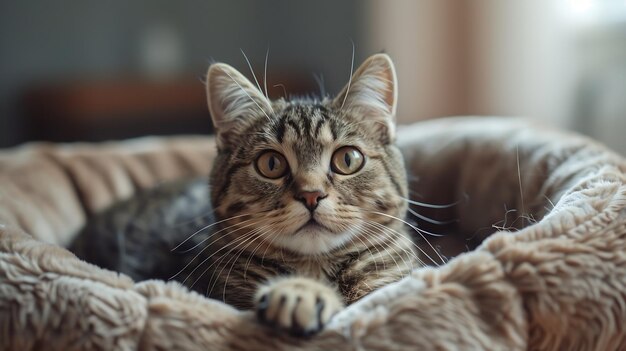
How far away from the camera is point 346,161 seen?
3.56 ft

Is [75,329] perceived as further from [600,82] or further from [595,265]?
[600,82]

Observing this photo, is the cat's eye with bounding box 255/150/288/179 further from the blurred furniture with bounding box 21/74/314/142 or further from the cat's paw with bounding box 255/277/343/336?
the blurred furniture with bounding box 21/74/314/142

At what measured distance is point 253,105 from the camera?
1.20 m

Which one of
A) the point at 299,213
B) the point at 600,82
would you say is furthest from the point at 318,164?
the point at 600,82

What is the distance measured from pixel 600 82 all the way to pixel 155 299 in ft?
6.50

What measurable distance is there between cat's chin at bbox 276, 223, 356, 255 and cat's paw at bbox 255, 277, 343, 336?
0.17 m

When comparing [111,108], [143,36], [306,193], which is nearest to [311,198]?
[306,193]

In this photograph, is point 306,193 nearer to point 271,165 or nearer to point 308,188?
point 308,188

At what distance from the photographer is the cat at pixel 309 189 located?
1.02m

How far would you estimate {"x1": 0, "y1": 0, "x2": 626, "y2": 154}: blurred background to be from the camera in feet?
9.41

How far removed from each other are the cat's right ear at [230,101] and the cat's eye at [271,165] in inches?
Answer: 4.5

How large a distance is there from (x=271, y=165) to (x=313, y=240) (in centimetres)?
16

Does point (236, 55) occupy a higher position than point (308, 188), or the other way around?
point (308, 188)

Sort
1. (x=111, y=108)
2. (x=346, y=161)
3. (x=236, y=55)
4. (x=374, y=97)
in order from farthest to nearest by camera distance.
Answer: (x=236, y=55) < (x=111, y=108) < (x=374, y=97) < (x=346, y=161)
